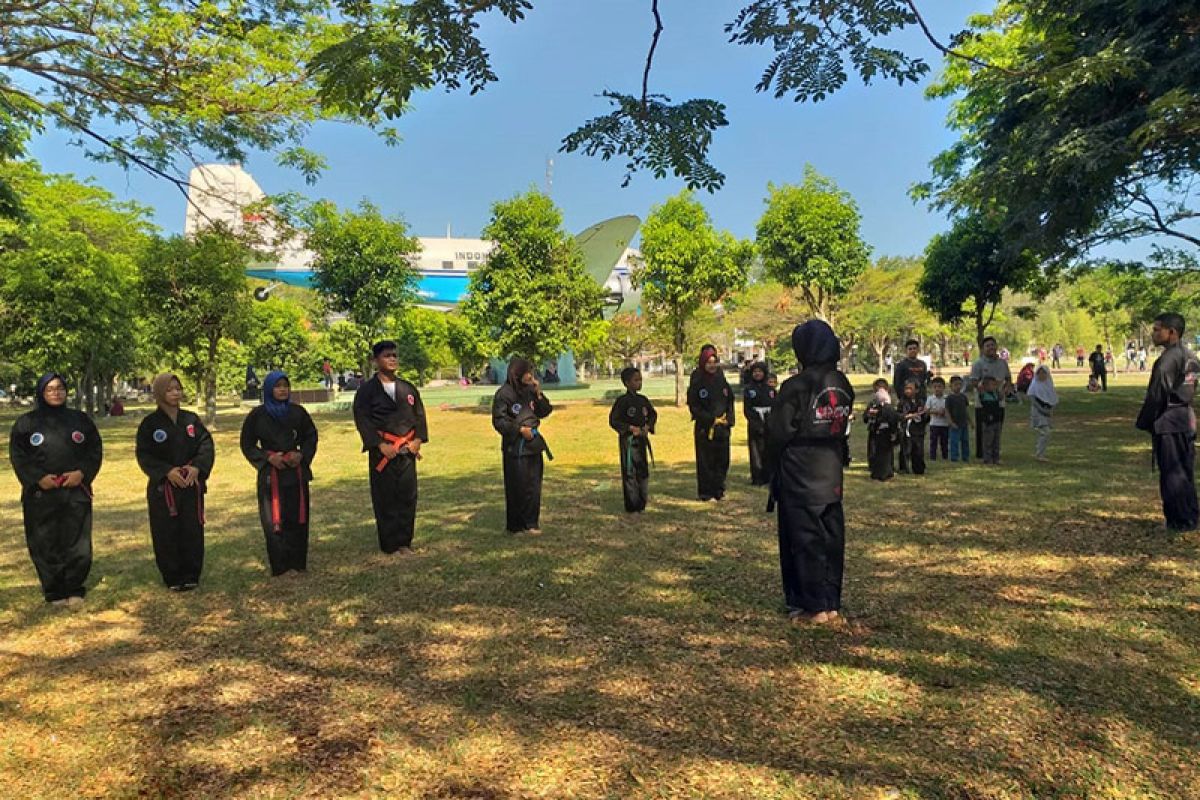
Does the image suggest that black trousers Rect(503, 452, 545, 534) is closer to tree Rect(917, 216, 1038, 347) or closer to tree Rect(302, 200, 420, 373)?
tree Rect(917, 216, 1038, 347)

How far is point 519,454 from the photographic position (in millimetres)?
7414

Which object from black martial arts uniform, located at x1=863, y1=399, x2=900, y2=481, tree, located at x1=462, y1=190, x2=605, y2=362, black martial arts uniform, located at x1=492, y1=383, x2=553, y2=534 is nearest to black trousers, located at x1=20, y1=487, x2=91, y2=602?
black martial arts uniform, located at x1=492, y1=383, x2=553, y2=534

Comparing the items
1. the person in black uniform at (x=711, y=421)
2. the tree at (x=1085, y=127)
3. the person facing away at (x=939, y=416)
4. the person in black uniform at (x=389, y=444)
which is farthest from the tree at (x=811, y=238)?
the person in black uniform at (x=389, y=444)

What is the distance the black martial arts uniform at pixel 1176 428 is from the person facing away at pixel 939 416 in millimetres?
4747

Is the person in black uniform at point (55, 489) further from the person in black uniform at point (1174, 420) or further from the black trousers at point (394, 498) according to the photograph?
the person in black uniform at point (1174, 420)

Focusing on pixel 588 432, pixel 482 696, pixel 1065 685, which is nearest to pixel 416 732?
pixel 482 696

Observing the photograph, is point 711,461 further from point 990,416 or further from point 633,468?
point 990,416

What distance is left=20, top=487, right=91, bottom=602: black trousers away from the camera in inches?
218

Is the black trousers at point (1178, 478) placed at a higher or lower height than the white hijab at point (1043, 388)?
lower

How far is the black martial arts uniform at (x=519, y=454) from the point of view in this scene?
745 cm

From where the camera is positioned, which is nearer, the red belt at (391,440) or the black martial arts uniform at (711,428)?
the red belt at (391,440)

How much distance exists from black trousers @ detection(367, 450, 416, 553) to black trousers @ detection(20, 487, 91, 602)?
217 cm

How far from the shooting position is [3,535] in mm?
8297

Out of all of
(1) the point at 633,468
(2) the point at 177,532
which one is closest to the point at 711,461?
(1) the point at 633,468
